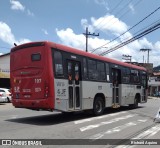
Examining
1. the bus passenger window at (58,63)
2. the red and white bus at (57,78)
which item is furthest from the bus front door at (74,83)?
the bus passenger window at (58,63)

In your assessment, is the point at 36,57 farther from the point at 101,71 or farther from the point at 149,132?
the point at 149,132

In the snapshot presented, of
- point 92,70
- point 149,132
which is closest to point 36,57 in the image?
point 92,70

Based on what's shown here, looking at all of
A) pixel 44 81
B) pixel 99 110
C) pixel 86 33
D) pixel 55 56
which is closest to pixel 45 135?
pixel 44 81

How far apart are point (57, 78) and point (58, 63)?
672mm

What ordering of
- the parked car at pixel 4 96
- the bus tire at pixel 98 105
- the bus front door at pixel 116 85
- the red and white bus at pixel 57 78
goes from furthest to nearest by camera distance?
1. the parked car at pixel 4 96
2. the bus front door at pixel 116 85
3. the bus tire at pixel 98 105
4. the red and white bus at pixel 57 78

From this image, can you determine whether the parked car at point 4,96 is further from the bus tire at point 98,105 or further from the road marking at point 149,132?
the road marking at point 149,132

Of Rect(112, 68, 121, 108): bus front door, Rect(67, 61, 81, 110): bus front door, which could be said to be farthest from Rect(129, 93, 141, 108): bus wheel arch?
Rect(67, 61, 81, 110): bus front door

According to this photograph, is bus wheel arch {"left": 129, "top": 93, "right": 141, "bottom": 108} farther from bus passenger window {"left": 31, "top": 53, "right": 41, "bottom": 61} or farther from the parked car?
the parked car

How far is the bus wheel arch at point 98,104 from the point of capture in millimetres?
17106

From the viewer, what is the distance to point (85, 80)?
52.1ft

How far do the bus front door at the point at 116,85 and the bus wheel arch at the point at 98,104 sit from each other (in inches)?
61.5

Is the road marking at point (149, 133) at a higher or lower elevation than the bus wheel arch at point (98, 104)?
lower

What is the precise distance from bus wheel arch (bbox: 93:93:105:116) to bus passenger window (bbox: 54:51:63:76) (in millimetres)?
3692

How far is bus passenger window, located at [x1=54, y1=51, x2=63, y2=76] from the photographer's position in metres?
13.8
